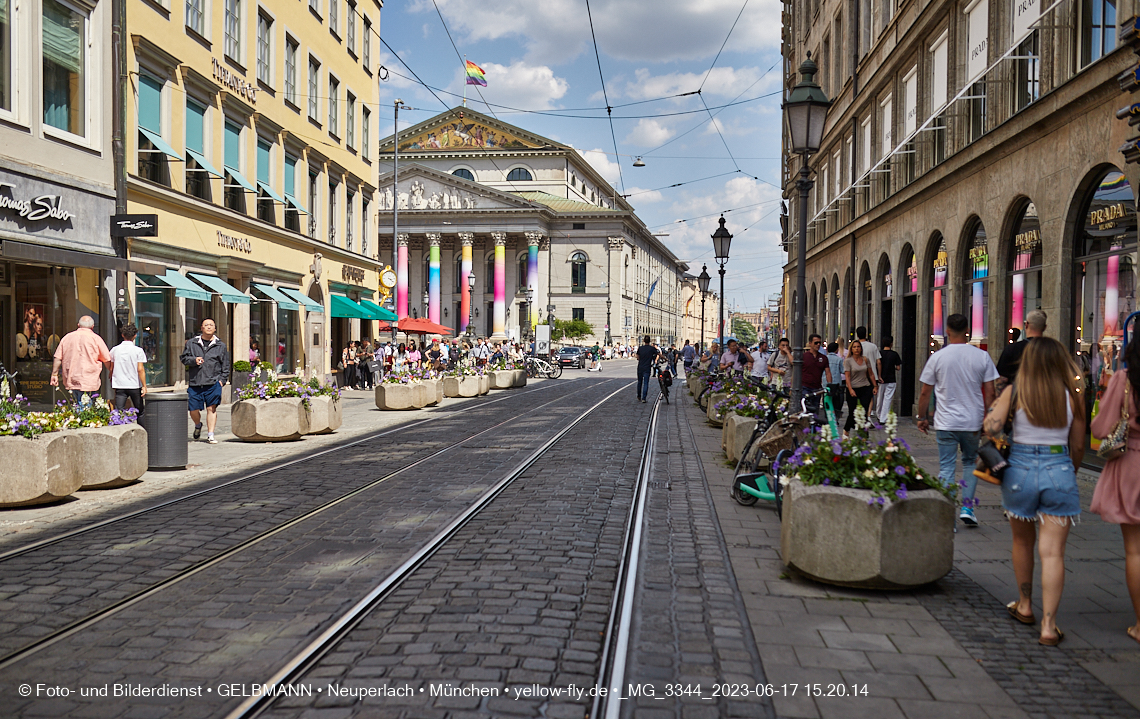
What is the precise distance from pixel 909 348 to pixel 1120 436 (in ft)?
51.8

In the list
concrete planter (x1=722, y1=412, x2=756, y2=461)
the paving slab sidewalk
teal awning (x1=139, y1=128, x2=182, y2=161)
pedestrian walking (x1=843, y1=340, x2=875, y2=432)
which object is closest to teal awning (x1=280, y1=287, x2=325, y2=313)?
teal awning (x1=139, y1=128, x2=182, y2=161)

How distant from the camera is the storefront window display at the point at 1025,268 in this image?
12620 mm

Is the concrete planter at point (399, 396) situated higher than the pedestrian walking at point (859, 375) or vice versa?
the pedestrian walking at point (859, 375)

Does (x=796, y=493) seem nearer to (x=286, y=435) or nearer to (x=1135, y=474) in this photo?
(x=1135, y=474)

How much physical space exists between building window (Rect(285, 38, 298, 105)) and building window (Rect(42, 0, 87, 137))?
9800mm

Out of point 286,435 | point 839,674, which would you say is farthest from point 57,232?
point 839,674

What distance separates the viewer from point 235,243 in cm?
2252

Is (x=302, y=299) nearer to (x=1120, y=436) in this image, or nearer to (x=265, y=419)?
(x=265, y=419)

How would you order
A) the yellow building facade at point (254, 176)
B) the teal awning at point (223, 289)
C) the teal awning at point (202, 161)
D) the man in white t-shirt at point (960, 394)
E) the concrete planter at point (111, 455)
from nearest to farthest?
the man in white t-shirt at point (960, 394) < the concrete planter at point (111, 455) < the yellow building facade at point (254, 176) < the teal awning at point (202, 161) < the teal awning at point (223, 289)

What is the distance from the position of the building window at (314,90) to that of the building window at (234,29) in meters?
4.64

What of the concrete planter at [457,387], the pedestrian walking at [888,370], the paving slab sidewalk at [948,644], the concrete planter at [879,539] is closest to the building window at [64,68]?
the concrete planter at [457,387]

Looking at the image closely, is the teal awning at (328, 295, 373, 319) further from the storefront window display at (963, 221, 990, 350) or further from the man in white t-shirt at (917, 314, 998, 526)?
the man in white t-shirt at (917, 314, 998, 526)

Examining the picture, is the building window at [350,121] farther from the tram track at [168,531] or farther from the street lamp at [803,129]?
the street lamp at [803,129]

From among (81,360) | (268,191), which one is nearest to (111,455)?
(81,360)
